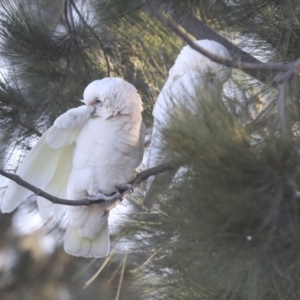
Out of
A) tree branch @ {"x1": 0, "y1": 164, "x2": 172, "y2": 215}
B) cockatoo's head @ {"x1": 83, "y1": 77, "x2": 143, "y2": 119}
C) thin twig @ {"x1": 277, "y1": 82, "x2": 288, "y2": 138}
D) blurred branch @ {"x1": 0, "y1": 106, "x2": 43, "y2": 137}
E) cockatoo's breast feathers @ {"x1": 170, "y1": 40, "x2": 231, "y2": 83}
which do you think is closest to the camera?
thin twig @ {"x1": 277, "y1": 82, "x2": 288, "y2": 138}

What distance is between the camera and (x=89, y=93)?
1.08m

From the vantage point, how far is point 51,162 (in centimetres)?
112

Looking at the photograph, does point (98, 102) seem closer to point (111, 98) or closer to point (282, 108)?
point (111, 98)

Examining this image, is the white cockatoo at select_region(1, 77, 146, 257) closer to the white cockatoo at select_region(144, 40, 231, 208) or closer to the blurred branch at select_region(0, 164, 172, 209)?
the blurred branch at select_region(0, 164, 172, 209)

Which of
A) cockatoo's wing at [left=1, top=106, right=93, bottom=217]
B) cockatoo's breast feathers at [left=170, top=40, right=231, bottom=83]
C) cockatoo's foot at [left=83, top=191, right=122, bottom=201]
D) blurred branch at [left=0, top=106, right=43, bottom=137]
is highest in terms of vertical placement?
blurred branch at [left=0, top=106, right=43, bottom=137]

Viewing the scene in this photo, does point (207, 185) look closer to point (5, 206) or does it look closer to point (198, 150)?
point (198, 150)

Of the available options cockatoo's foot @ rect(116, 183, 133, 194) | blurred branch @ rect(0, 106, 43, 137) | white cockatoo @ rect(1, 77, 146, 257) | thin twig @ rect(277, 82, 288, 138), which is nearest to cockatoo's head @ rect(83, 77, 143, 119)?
white cockatoo @ rect(1, 77, 146, 257)

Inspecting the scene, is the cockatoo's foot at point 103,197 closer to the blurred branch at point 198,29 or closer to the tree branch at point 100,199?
the tree branch at point 100,199

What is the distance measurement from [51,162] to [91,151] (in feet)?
0.29

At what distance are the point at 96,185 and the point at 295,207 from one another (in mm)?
510

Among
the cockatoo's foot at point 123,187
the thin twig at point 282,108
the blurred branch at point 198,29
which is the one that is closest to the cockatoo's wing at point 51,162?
the cockatoo's foot at point 123,187

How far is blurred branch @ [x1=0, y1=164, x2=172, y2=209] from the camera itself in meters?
0.81

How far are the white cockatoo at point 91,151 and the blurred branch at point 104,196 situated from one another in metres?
0.04

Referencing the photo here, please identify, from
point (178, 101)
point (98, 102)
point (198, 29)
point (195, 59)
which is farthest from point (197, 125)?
point (198, 29)
